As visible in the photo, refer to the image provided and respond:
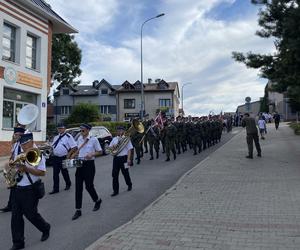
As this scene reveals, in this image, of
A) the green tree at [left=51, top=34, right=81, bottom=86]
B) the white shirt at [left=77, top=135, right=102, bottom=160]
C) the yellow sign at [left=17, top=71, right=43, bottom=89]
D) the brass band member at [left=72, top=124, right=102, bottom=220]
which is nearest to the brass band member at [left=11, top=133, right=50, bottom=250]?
the brass band member at [left=72, top=124, right=102, bottom=220]

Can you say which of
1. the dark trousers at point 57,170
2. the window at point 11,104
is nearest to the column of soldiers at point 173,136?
the dark trousers at point 57,170

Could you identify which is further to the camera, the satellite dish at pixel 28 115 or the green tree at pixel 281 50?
the green tree at pixel 281 50

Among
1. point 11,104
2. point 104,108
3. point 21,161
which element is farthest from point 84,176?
point 104,108

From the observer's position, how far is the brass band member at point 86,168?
8.45 metres

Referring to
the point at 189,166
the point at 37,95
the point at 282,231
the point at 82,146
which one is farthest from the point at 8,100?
the point at 282,231

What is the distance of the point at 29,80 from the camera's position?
Result: 24.5 metres

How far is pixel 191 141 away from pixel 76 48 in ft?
84.4

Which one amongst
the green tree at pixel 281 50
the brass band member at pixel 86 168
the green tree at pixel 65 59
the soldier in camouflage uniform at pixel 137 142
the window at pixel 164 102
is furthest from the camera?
the window at pixel 164 102

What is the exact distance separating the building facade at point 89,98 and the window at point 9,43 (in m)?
48.7

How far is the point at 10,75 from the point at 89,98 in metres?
51.7

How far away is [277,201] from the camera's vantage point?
9.14 meters

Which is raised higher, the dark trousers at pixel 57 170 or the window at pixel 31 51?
the window at pixel 31 51

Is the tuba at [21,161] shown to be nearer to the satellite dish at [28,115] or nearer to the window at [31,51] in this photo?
the satellite dish at [28,115]

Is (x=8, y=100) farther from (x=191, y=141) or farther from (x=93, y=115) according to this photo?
(x=93, y=115)
